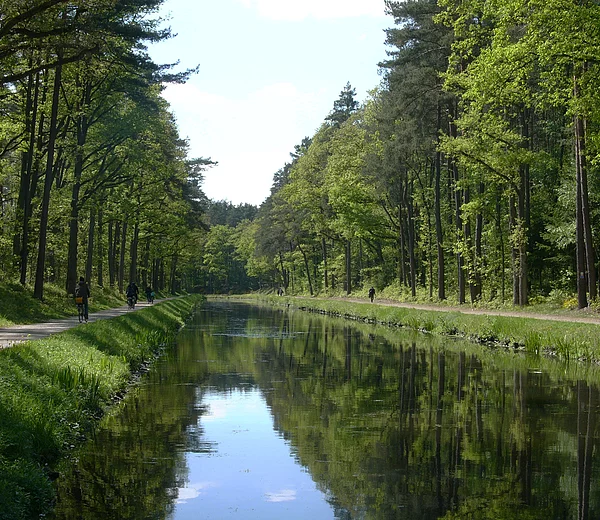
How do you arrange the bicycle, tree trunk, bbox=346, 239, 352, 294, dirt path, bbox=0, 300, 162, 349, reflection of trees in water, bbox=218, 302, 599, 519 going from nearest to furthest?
reflection of trees in water, bbox=218, 302, 599, 519
dirt path, bbox=0, 300, 162, 349
the bicycle
tree trunk, bbox=346, 239, 352, 294

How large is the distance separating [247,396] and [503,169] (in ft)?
70.9

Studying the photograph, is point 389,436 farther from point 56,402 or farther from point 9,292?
point 9,292

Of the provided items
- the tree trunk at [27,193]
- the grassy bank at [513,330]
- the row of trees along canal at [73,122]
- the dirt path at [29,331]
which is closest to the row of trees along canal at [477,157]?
→ the grassy bank at [513,330]

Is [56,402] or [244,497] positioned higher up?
[56,402]

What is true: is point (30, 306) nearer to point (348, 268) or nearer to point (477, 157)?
point (477, 157)

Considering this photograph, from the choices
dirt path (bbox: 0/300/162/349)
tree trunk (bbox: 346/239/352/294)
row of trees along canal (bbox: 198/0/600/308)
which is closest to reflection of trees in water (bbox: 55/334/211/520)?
dirt path (bbox: 0/300/162/349)

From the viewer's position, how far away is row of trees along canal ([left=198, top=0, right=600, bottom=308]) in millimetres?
26344

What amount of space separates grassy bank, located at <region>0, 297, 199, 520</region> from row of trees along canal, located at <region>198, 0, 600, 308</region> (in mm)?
15970

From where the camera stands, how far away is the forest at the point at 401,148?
82.3 ft

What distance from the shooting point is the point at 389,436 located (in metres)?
13.5

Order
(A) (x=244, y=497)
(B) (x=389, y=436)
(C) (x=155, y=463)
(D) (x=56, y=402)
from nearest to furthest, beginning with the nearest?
(A) (x=244, y=497)
(C) (x=155, y=463)
(D) (x=56, y=402)
(B) (x=389, y=436)

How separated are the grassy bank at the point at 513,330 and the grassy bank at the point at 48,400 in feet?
42.1

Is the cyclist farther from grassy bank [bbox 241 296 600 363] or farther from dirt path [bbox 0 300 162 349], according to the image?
grassy bank [bbox 241 296 600 363]

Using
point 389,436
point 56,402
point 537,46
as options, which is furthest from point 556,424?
point 537,46
